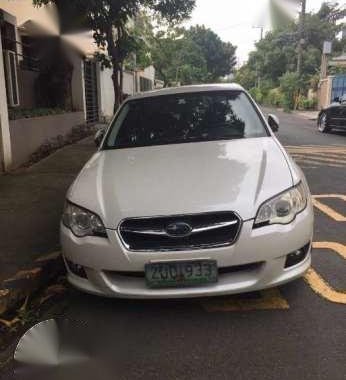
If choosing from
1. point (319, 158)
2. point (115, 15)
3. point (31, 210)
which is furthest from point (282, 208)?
point (115, 15)

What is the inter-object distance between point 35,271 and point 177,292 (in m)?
1.45

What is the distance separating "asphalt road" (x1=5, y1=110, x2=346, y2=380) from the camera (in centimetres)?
253

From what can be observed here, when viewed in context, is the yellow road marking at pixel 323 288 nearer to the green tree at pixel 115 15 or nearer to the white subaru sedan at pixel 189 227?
the white subaru sedan at pixel 189 227

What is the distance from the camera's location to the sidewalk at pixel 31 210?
4.14m

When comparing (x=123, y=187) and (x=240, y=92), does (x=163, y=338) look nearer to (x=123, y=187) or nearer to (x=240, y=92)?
(x=123, y=187)

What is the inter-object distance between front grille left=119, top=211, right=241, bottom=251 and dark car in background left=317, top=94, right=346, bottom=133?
1189 cm

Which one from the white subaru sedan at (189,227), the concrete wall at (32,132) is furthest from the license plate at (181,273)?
the concrete wall at (32,132)

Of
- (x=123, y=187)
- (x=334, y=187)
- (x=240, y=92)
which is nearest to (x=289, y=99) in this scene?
(x=334, y=187)

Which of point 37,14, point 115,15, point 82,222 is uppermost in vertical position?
point 37,14

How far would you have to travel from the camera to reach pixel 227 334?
286cm

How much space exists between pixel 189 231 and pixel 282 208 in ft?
2.10

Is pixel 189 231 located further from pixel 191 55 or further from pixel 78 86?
pixel 191 55

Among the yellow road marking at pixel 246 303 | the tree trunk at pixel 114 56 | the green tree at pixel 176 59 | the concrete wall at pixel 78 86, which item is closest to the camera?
the yellow road marking at pixel 246 303

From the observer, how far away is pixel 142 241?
2.85m
